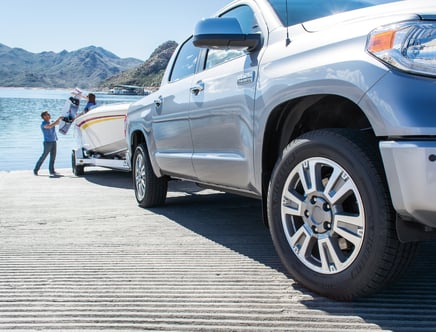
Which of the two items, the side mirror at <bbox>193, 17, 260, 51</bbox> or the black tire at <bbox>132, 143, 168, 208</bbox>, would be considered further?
the black tire at <bbox>132, 143, 168, 208</bbox>

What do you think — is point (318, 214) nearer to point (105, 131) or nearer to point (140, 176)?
point (140, 176)

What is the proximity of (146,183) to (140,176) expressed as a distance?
284 millimetres

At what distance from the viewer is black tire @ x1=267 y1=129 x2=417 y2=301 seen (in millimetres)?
2461

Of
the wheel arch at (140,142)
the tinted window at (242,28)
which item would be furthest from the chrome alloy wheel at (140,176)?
the tinted window at (242,28)

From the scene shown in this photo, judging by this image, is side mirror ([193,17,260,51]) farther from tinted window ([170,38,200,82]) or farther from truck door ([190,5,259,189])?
tinted window ([170,38,200,82])

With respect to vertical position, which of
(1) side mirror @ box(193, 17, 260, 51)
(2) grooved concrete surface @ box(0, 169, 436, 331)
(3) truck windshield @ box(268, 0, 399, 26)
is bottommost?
(2) grooved concrete surface @ box(0, 169, 436, 331)

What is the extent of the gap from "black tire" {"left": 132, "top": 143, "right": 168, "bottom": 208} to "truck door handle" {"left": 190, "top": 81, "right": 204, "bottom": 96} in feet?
5.23

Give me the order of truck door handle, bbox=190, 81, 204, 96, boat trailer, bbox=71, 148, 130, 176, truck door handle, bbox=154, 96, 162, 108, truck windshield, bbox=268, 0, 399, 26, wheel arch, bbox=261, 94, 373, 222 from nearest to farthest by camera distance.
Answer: wheel arch, bbox=261, 94, 373, 222
truck windshield, bbox=268, 0, 399, 26
truck door handle, bbox=190, 81, 204, 96
truck door handle, bbox=154, 96, 162, 108
boat trailer, bbox=71, 148, 130, 176

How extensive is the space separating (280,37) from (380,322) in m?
1.82

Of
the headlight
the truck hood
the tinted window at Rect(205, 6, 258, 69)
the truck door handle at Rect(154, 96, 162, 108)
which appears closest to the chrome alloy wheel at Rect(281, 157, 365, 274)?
the headlight

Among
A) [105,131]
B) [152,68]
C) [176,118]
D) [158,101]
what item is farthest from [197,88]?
[152,68]

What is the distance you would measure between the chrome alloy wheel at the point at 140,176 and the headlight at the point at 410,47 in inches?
152

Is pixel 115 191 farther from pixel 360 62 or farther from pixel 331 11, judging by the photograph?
pixel 360 62

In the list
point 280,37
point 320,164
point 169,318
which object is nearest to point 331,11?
point 280,37
